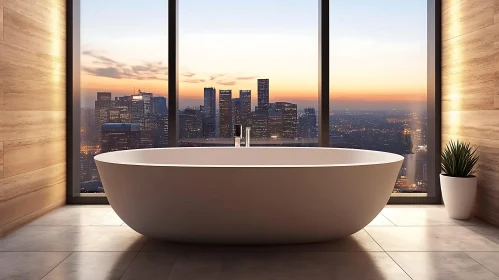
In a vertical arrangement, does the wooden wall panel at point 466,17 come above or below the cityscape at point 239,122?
above

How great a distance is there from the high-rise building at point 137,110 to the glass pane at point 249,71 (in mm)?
343

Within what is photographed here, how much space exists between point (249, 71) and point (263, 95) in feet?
1.29

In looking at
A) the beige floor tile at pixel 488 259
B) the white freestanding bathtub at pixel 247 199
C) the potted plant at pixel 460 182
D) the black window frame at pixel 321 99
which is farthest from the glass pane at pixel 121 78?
the beige floor tile at pixel 488 259

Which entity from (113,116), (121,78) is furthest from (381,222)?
(121,78)

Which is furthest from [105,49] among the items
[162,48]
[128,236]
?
[128,236]

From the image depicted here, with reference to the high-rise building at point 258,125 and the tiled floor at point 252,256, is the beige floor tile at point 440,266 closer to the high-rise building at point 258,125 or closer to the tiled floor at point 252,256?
the tiled floor at point 252,256

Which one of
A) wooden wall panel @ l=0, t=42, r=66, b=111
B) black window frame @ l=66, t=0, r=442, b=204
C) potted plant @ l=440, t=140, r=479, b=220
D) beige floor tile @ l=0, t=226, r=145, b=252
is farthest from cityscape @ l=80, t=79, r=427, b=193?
beige floor tile @ l=0, t=226, r=145, b=252

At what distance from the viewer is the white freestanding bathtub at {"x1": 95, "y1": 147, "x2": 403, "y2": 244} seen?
2.32 m

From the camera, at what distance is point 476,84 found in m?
3.36

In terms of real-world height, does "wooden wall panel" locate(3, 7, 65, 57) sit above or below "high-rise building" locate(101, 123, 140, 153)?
above

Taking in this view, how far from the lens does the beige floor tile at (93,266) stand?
2160 millimetres

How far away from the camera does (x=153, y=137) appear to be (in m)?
4.04

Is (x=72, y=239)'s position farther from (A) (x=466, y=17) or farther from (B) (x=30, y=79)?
(A) (x=466, y=17)

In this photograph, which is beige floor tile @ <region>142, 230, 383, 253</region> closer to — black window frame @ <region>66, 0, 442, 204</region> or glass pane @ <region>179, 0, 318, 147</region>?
black window frame @ <region>66, 0, 442, 204</region>
